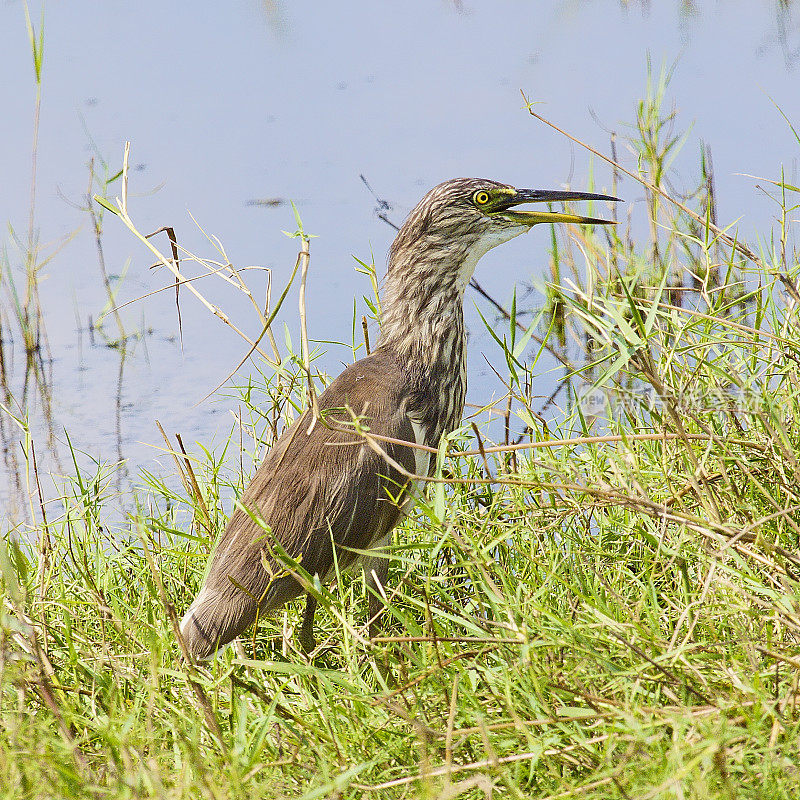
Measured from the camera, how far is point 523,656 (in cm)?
202

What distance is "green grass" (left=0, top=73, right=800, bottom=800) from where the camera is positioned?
1.91 metres

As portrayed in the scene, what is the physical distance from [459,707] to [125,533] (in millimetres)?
1812

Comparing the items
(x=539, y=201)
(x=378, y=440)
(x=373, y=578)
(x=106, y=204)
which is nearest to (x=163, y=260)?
(x=106, y=204)

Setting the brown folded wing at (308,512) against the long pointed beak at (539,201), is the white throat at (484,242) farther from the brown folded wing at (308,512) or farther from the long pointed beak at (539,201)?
the brown folded wing at (308,512)

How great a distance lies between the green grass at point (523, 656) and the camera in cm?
191

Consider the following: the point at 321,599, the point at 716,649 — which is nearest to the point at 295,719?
the point at 321,599

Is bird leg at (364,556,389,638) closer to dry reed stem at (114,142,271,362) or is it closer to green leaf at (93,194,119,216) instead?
dry reed stem at (114,142,271,362)

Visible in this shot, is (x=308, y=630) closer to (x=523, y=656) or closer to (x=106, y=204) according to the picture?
(x=523, y=656)

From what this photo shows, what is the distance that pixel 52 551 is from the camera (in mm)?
3141

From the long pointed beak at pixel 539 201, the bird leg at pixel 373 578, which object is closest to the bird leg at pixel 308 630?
the bird leg at pixel 373 578

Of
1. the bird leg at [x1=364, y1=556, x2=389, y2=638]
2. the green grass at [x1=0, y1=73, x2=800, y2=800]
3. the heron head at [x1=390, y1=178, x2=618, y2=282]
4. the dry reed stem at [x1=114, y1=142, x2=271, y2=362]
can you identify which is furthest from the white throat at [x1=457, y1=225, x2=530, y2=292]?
the bird leg at [x1=364, y1=556, x2=389, y2=638]

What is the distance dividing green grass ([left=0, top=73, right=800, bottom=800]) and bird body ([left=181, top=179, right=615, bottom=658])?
0.14m

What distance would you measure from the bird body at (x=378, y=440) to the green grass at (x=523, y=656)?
143 millimetres

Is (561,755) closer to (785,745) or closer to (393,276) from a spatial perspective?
(785,745)
